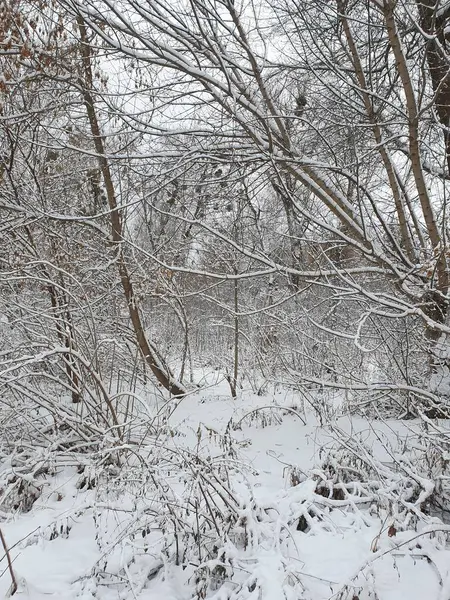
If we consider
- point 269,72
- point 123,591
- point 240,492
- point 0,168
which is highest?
point 269,72

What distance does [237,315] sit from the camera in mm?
3686

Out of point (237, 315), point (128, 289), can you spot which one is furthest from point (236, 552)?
point (128, 289)

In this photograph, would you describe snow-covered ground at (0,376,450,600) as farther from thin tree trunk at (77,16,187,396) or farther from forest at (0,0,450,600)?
thin tree trunk at (77,16,187,396)

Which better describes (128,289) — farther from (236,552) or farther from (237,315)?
(236,552)

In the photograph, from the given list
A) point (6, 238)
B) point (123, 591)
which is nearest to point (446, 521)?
point (123, 591)

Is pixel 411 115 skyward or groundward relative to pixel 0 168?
groundward

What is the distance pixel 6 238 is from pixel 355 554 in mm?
4962

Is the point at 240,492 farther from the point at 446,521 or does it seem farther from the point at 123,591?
the point at 446,521

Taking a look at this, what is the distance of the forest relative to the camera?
8.21 ft

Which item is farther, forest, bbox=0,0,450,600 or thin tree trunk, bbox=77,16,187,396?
thin tree trunk, bbox=77,16,187,396

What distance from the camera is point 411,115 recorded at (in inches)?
127

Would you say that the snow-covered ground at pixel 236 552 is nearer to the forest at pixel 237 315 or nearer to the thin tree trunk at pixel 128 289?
the forest at pixel 237 315

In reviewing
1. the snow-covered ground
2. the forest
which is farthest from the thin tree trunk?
the snow-covered ground

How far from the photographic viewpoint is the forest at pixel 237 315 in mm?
2502
